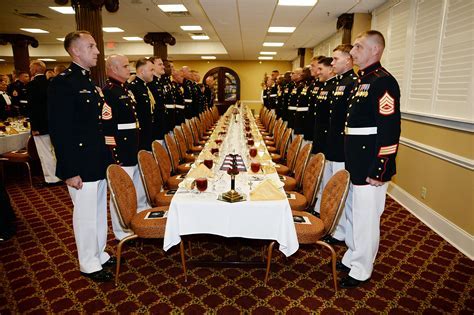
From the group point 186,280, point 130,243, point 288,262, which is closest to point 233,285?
point 186,280

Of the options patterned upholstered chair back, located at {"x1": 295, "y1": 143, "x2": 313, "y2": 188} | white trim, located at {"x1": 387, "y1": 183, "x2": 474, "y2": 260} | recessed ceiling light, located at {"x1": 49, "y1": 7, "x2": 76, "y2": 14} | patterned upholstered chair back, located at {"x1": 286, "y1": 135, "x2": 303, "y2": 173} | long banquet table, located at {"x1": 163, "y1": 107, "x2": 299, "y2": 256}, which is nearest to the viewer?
long banquet table, located at {"x1": 163, "y1": 107, "x2": 299, "y2": 256}

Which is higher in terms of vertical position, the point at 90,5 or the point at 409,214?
the point at 90,5

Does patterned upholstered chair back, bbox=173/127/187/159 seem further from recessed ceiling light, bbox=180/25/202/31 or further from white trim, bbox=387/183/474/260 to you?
recessed ceiling light, bbox=180/25/202/31

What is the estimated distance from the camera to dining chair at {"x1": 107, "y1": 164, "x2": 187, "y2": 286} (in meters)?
2.49

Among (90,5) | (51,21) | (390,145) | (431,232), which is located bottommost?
(431,232)

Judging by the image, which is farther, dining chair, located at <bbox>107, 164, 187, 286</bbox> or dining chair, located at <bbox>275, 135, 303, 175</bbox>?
dining chair, located at <bbox>275, 135, 303, 175</bbox>

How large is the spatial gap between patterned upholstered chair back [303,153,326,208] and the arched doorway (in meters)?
15.4

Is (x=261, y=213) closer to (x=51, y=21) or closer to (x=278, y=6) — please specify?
(x=278, y=6)

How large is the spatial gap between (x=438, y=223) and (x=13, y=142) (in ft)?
21.6

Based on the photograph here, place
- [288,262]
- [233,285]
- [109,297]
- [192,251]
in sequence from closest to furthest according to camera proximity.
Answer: [109,297] → [233,285] → [288,262] → [192,251]

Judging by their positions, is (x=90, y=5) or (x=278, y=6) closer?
(x=90, y=5)

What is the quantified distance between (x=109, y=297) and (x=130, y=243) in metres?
0.89

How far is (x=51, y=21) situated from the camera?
903 cm

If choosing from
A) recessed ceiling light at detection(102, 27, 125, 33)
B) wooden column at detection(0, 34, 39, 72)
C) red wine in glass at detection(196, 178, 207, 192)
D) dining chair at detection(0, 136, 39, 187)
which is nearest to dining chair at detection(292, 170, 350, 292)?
red wine in glass at detection(196, 178, 207, 192)
